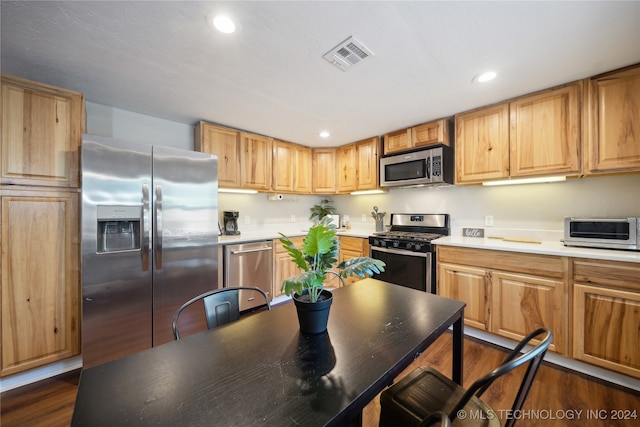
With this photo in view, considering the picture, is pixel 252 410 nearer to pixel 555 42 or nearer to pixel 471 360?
pixel 471 360

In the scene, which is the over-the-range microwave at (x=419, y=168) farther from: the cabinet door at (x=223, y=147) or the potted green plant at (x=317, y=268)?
the potted green plant at (x=317, y=268)

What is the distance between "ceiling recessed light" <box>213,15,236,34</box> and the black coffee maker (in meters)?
2.11

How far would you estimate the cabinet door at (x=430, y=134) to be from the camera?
2721mm

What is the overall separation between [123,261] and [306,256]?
174 cm

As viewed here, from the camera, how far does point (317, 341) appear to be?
965 millimetres

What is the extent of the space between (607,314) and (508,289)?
0.56 m

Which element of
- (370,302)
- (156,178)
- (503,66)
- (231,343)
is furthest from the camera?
(156,178)

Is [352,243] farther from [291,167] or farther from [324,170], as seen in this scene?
[291,167]

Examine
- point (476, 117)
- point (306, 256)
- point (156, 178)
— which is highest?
point (476, 117)

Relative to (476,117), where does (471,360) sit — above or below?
below

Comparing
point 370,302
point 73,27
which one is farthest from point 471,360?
point 73,27

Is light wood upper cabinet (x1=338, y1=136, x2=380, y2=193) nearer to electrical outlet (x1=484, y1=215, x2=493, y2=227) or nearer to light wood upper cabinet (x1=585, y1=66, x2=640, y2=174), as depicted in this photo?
electrical outlet (x1=484, y1=215, x2=493, y2=227)

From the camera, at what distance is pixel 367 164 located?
3.46m

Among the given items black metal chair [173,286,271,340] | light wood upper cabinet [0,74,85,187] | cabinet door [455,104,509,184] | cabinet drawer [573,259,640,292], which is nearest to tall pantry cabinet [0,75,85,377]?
light wood upper cabinet [0,74,85,187]
